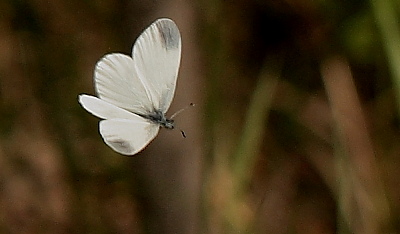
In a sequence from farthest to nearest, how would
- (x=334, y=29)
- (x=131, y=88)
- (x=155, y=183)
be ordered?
(x=334, y=29), (x=155, y=183), (x=131, y=88)

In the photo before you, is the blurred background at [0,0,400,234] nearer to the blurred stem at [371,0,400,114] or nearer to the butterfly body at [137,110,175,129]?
the blurred stem at [371,0,400,114]

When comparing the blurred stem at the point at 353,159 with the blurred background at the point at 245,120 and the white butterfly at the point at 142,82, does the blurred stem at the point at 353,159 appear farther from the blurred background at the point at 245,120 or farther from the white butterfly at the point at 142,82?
the white butterfly at the point at 142,82

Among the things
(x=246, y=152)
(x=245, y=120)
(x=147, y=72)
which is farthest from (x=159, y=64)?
(x=245, y=120)

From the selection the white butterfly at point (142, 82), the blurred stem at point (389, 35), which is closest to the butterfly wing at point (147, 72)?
the white butterfly at point (142, 82)

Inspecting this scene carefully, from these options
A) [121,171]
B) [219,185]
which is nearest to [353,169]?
[219,185]

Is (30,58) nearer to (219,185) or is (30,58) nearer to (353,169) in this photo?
(219,185)
